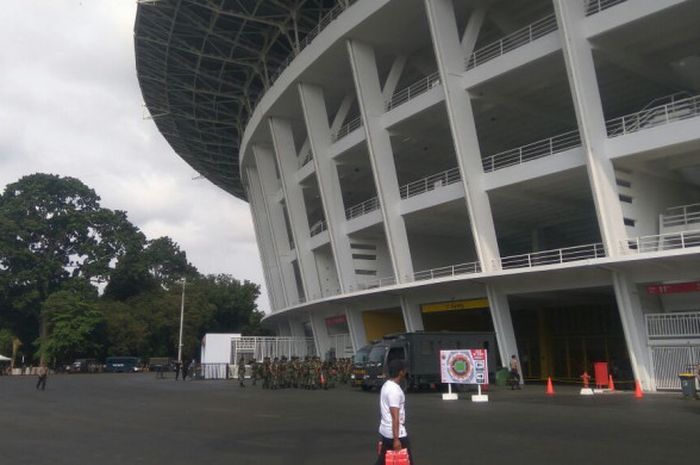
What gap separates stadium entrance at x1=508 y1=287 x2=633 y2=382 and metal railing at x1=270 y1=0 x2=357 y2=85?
1721 cm

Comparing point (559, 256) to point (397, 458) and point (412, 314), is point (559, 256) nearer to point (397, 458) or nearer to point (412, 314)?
point (412, 314)

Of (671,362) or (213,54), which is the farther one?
(213,54)

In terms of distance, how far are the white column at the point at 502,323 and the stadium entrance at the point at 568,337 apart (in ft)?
11.9

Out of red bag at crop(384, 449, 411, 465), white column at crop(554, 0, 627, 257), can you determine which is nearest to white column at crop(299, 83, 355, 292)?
white column at crop(554, 0, 627, 257)

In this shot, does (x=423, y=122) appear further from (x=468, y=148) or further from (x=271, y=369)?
(x=271, y=369)

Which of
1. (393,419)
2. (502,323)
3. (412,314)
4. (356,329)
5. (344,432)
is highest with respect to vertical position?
(412,314)

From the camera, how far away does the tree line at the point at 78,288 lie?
7038 cm

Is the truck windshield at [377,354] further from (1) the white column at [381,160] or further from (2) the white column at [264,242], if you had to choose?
(2) the white column at [264,242]

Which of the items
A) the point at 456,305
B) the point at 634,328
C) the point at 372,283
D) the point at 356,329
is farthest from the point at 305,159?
the point at 634,328

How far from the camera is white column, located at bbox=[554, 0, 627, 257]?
2267 cm

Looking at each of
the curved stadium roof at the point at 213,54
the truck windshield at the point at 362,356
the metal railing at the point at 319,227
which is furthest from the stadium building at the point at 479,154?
the truck windshield at the point at 362,356

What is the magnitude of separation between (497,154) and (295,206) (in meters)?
15.9

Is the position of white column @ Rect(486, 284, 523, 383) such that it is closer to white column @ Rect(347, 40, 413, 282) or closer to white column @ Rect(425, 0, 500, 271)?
white column @ Rect(425, 0, 500, 271)

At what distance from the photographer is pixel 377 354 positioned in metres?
26.4
